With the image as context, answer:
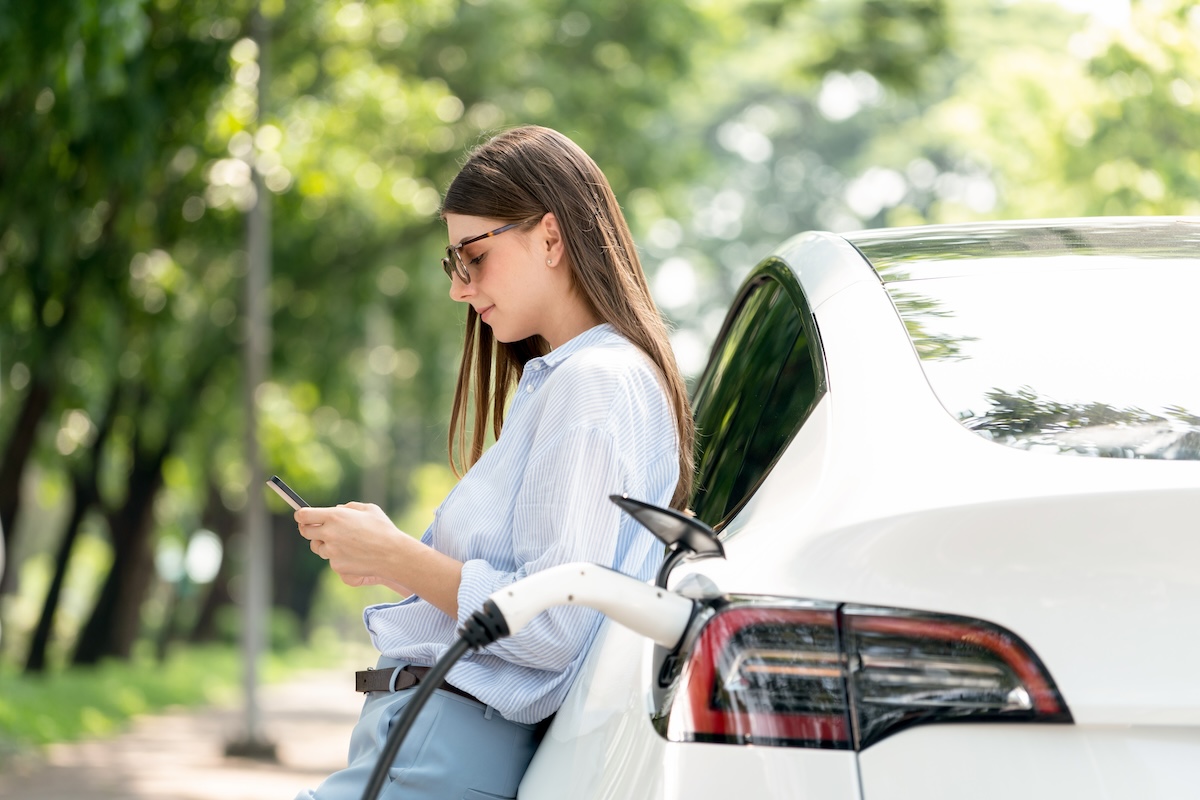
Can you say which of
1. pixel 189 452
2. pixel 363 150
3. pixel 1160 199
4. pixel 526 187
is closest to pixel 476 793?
pixel 526 187

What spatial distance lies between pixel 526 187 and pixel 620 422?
0.51 metres

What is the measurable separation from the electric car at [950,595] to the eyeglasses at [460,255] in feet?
2.29

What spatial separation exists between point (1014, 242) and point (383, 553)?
3.51 feet

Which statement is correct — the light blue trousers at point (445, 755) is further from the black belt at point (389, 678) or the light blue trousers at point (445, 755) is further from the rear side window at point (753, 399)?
the rear side window at point (753, 399)

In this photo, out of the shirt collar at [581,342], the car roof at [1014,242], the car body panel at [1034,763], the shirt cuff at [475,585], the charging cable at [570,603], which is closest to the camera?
the car body panel at [1034,763]

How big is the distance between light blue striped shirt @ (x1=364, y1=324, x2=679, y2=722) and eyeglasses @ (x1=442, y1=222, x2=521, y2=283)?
0.22 meters

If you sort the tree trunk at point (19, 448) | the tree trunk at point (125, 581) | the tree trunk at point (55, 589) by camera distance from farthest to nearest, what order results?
the tree trunk at point (125, 581) < the tree trunk at point (55, 589) < the tree trunk at point (19, 448)

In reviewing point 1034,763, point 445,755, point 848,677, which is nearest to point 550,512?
point 445,755

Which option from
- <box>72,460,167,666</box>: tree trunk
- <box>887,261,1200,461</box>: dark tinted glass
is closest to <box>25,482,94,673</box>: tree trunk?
<box>72,460,167,666</box>: tree trunk

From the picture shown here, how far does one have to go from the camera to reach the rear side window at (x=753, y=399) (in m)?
2.06

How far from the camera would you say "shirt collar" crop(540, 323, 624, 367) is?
237 cm

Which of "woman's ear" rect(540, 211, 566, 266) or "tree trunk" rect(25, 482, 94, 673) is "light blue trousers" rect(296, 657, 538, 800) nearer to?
"woman's ear" rect(540, 211, 566, 266)

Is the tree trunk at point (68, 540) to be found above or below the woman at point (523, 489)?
below

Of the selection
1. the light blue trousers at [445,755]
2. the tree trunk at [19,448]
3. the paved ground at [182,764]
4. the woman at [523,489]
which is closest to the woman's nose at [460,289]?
the woman at [523,489]
